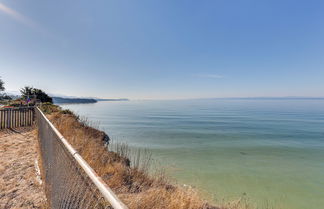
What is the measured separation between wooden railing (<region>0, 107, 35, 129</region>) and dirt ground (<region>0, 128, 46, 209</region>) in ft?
10.2

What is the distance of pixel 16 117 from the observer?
8797 millimetres

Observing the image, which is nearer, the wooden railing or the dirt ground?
the dirt ground

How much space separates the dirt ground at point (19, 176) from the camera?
Answer: 9.04 ft

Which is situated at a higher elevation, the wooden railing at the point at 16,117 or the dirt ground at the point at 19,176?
the wooden railing at the point at 16,117

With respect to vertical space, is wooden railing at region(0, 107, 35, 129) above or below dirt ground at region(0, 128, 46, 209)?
above

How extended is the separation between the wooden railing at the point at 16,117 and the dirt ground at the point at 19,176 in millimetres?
3107

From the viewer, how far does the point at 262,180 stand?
22.1ft

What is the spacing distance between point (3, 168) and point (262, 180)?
9.66m

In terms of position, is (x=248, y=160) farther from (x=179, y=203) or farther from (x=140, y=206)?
(x=140, y=206)

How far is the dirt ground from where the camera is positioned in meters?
2.76

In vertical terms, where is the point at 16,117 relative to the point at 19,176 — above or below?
above

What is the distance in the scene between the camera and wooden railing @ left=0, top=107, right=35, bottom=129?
27.4ft

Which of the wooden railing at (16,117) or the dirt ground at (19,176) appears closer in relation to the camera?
the dirt ground at (19,176)

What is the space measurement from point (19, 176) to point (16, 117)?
753cm
